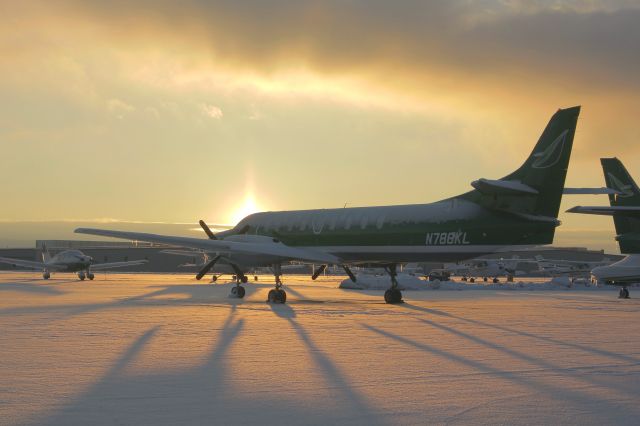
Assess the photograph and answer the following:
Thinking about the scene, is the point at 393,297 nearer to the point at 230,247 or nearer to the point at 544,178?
the point at 230,247

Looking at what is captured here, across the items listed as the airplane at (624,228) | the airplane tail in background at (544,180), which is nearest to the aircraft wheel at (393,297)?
the airplane tail in background at (544,180)

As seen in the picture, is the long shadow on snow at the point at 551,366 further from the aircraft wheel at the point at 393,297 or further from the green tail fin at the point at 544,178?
the aircraft wheel at the point at 393,297

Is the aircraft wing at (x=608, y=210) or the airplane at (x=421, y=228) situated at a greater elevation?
the aircraft wing at (x=608, y=210)

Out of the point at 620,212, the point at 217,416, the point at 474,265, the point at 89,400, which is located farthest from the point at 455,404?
the point at 474,265

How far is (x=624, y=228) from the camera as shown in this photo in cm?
3691

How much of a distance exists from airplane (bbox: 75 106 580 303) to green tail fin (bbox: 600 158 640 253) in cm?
1326

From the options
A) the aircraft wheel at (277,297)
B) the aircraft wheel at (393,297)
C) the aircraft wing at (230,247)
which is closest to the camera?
the aircraft wheel at (393,297)

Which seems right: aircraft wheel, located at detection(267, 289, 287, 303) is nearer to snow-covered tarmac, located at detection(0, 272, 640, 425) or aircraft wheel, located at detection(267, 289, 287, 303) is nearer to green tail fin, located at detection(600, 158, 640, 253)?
snow-covered tarmac, located at detection(0, 272, 640, 425)

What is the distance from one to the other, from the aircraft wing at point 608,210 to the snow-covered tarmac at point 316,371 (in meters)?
13.0

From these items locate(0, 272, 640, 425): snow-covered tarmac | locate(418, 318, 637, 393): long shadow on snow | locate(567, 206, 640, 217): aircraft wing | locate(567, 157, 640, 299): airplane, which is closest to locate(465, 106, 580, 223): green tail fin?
locate(0, 272, 640, 425): snow-covered tarmac

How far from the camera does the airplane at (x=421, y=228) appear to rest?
80.4 feet

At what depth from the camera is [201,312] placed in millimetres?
23047

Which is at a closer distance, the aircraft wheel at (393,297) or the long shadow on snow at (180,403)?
the long shadow on snow at (180,403)

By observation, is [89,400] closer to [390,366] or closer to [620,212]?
[390,366]
